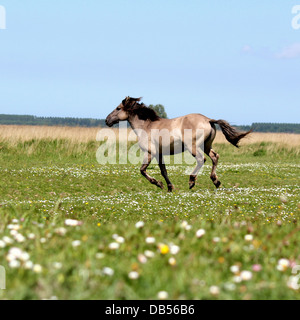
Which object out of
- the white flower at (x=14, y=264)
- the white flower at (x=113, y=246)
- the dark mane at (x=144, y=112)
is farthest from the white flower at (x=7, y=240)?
the dark mane at (x=144, y=112)

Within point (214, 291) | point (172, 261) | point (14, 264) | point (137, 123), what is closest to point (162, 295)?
point (214, 291)

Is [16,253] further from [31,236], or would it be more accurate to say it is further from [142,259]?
[142,259]

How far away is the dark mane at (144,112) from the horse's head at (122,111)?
0.17 m

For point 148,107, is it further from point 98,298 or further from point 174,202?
point 98,298

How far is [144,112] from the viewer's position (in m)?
16.6

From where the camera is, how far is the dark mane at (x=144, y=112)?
1658 cm

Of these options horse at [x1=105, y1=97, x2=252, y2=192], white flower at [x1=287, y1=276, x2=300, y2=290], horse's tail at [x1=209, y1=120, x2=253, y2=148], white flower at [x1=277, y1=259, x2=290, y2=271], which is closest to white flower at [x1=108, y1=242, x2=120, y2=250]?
white flower at [x1=277, y1=259, x2=290, y2=271]

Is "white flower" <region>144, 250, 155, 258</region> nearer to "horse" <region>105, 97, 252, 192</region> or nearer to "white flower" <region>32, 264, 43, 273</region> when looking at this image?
"white flower" <region>32, 264, 43, 273</region>

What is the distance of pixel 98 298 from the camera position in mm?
3846

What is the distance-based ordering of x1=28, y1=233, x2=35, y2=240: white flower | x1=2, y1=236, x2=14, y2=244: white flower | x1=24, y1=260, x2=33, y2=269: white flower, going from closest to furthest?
x1=24, y1=260, x2=33, y2=269: white flower, x1=2, y1=236, x2=14, y2=244: white flower, x1=28, y1=233, x2=35, y2=240: white flower

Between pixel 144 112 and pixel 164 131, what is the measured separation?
1.09m

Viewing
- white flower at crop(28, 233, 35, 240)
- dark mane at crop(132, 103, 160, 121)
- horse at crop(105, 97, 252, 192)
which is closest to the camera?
white flower at crop(28, 233, 35, 240)

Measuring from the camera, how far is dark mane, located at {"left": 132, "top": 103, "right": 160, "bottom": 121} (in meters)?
16.6

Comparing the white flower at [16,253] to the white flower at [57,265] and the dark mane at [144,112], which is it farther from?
the dark mane at [144,112]
